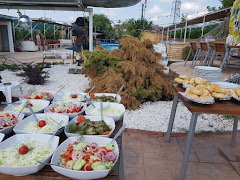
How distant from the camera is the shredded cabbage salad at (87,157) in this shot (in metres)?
1.11

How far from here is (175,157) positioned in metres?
2.70

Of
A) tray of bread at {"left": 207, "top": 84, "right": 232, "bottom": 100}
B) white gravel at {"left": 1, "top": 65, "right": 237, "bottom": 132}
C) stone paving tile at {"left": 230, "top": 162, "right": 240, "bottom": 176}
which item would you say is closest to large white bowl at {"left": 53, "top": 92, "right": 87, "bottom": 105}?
tray of bread at {"left": 207, "top": 84, "right": 232, "bottom": 100}

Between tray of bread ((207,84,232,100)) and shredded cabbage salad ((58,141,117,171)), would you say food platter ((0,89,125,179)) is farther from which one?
tray of bread ((207,84,232,100))

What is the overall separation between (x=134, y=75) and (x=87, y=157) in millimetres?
3306

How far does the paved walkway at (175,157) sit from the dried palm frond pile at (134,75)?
1.15 m

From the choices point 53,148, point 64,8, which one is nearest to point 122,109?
point 53,148

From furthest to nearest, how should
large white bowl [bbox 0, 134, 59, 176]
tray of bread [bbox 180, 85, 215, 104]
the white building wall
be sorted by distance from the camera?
the white building wall, tray of bread [bbox 180, 85, 215, 104], large white bowl [bbox 0, 134, 59, 176]

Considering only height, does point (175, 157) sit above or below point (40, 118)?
below

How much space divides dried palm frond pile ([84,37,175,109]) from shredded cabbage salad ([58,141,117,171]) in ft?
9.09

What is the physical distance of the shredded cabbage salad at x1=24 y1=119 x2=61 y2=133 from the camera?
148cm

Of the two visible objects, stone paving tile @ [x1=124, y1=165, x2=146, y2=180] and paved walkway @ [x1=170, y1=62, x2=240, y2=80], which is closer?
stone paving tile @ [x1=124, y1=165, x2=146, y2=180]

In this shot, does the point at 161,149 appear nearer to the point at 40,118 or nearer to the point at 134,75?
the point at 40,118

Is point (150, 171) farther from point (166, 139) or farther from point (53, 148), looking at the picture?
point (53, 148)

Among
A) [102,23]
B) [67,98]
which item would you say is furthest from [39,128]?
[102,23]
